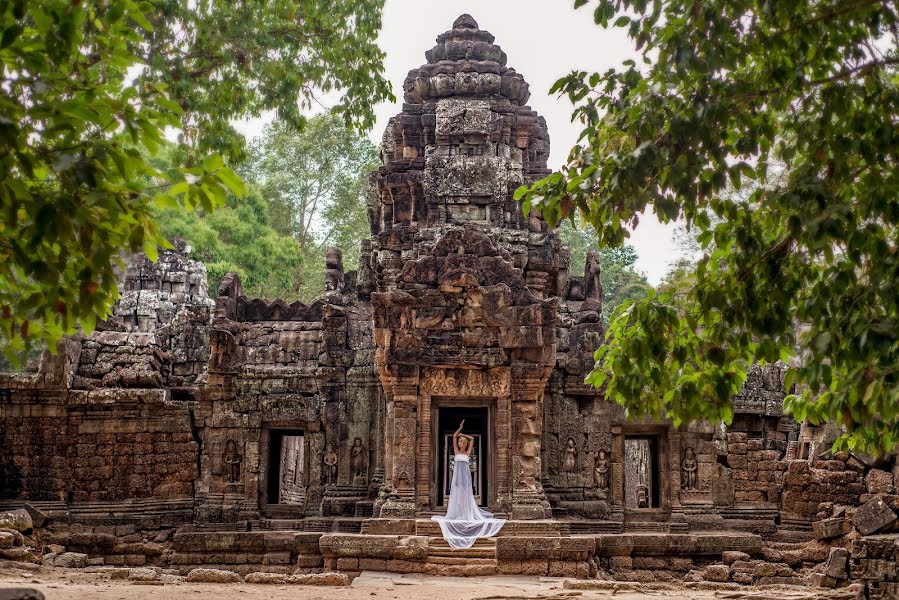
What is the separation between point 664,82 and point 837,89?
1115mm

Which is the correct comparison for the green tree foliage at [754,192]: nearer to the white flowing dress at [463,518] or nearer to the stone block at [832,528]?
the white flowing dress at [463,518]

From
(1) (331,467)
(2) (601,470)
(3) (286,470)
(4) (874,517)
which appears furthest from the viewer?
(3) (286,470)

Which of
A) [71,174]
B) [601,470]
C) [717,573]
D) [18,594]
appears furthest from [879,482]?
[71,174]

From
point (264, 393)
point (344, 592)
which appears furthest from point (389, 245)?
point (344, 592)

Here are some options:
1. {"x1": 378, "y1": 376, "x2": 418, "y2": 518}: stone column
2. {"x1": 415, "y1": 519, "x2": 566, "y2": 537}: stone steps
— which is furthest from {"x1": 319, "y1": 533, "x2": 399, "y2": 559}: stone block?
{"x1": 378, "y1": 376, "x2": 418, "y2": 518}: stone column

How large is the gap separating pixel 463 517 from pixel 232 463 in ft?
15.7

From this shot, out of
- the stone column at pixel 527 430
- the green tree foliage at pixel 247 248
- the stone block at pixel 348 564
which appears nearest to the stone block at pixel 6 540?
the stone block at pixel 348 564

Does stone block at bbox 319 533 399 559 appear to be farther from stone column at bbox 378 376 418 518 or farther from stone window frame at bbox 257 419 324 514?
stone window frame at bbox 257 419 324 514

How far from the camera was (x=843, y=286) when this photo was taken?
589 cm

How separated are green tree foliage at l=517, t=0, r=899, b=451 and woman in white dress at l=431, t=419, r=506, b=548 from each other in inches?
248

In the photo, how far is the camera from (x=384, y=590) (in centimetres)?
1055

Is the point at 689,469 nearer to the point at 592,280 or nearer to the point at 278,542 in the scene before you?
the point at 592,280

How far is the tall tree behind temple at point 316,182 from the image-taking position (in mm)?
33875

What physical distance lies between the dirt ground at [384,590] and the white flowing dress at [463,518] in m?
1.03
